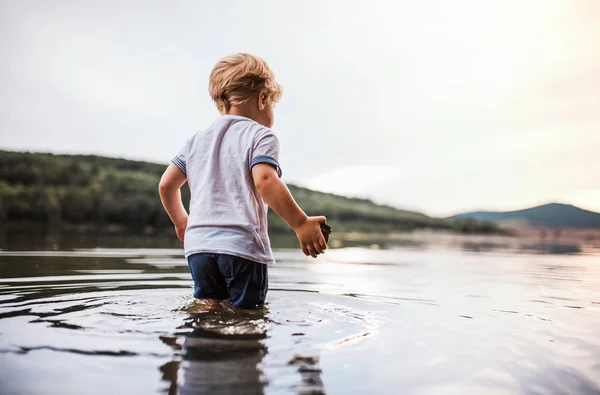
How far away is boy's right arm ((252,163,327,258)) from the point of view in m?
2.30

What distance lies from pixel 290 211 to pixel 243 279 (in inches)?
14.8

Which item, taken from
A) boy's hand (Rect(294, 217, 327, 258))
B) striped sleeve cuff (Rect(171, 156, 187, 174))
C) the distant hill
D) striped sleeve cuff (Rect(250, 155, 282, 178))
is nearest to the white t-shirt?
striped sleeve cuff (Rect(250, 155, 282, 178))

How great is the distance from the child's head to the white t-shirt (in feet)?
0.36

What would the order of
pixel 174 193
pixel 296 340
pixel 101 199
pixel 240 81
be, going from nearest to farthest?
pixel 296 340 → pixel 240 81 → pixel 174 193 → pixel 101 199

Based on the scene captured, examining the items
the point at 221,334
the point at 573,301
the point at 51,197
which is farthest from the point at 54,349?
the point at 51,197

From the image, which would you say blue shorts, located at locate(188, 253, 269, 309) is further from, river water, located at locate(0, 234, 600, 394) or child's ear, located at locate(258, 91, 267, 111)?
child's ear, located at locate(258, 91, 267, 111)

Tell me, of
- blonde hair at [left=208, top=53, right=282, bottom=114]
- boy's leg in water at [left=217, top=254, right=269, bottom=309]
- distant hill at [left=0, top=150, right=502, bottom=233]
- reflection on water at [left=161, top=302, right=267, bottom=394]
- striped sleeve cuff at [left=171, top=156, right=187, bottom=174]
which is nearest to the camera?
reflection on water at [left=161, top=302, right=267, bottom=394]

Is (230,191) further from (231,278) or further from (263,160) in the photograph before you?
(231,278)

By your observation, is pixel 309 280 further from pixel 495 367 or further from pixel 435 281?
pixel 495 367

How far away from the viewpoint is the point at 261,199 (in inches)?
100

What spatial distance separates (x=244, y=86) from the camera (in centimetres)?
266

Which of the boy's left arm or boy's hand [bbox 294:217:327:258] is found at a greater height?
the boy's left arm

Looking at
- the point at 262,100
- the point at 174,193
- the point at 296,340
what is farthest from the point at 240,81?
the point at 296,340

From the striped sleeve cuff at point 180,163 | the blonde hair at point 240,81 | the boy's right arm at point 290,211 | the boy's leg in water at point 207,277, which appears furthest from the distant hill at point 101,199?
the boy's right arm at point 290,211
